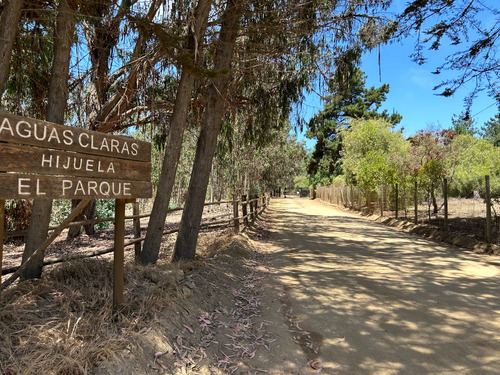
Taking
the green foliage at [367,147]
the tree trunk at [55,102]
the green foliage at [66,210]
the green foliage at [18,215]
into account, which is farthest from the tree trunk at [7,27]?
the green foliage at [367,147]

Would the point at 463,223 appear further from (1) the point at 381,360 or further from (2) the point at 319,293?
(1) the point at 381,360

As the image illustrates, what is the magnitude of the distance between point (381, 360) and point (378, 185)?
630 inches

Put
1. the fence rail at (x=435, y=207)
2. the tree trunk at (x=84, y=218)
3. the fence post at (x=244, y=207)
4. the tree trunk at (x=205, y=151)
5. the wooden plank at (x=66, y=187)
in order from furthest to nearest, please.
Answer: the fence post at (x=244, y=207), the tree trunk at (x=84, y=218), the fence rail at (x=435, y=207), the tree trunk at (x=205, y=151), the wooden plank at (x=66, y=187)

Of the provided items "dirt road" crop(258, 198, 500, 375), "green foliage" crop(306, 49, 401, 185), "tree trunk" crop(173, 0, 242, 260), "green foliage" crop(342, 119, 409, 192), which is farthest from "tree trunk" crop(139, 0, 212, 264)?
"green foliage" crop(306, 49, 401, 185)

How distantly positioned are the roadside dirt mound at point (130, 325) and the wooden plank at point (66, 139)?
4.58 ft

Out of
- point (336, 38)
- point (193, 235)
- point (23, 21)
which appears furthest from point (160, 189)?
point (336, 38)

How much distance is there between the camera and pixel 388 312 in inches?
164

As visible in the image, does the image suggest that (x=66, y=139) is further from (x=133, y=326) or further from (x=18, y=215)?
(x=18, y=215)

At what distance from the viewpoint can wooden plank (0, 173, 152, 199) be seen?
2.13 m

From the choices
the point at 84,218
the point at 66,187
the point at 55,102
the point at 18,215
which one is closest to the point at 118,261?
the point at 66,187

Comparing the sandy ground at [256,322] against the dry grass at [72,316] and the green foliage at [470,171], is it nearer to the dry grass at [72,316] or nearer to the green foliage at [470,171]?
the dry grass at [72,316]

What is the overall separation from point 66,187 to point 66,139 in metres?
0.36

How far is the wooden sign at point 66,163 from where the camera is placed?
214 cm

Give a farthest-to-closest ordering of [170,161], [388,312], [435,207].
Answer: [435,207], [170,161], [388,312]
